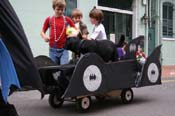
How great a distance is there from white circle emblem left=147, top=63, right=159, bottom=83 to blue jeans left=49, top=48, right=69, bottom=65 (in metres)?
1.57

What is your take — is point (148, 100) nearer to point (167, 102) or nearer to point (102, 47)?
point (167, 102)

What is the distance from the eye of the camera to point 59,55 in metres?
7.37

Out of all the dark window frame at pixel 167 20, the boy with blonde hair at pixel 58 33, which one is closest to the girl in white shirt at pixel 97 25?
the boy with blonde hair at pixel 58 33

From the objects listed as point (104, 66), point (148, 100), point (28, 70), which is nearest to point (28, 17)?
point (148, 100)

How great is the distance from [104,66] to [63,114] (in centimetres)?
98

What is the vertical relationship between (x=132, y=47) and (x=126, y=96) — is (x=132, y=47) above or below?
above

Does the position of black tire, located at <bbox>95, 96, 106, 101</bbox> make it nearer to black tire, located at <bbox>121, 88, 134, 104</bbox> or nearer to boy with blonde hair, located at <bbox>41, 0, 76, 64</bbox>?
black tire, located at <bbox>121, 88, 134, 104</bbox>

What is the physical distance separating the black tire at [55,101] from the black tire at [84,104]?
0.53 m

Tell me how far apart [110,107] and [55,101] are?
94 cm

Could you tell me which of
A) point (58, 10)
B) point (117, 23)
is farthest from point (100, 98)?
point (117, 23)

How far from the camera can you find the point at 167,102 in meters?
8.25

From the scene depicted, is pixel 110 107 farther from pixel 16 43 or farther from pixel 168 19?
pixel 168 19

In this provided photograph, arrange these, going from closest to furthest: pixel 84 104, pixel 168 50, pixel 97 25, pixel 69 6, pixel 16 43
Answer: pixel 16 43 → pixel 84 104 → pixel 97 25 → pixel 69 6 → pixel 168 50

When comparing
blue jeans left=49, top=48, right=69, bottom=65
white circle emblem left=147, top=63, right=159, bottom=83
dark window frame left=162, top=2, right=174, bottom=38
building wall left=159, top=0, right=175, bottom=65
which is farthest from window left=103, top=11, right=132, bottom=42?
blue jeans left=49, top=48, right=69, bottom=65
